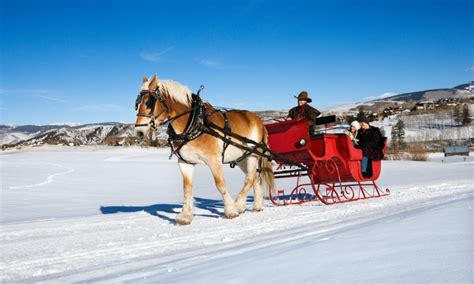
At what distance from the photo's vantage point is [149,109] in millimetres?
6895

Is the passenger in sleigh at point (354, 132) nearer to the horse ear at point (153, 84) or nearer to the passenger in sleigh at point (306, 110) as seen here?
the passenger in sleigh at point (306, 110)

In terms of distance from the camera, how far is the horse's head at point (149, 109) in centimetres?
681

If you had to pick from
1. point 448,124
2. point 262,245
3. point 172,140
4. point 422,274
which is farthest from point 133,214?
point 448,124

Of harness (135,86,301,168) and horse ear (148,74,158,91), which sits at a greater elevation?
horse ear (148,74,158,91)

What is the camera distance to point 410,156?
3256 cm

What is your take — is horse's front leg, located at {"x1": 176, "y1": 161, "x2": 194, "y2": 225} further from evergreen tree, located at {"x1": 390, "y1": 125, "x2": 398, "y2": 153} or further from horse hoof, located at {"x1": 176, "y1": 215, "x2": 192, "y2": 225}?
evergreen tree, located at {"x1": 390, "y1": 125, "x2": 398, "y2": 153}

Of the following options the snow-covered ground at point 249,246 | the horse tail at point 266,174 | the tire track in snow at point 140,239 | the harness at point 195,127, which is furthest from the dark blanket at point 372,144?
the harness at point 195,127

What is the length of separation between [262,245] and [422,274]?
2.32 meters

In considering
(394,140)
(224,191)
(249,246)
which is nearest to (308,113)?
(224,191)

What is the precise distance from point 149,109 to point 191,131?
2.54 feet

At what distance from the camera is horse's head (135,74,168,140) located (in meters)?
6.81

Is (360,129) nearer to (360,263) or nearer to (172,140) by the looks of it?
(172,140)

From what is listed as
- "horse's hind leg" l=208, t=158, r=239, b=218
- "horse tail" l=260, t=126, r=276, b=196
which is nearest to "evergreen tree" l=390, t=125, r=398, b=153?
"horse tail" l=260, t=126, r=276, b=196

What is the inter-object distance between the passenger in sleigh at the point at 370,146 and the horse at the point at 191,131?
335cm
